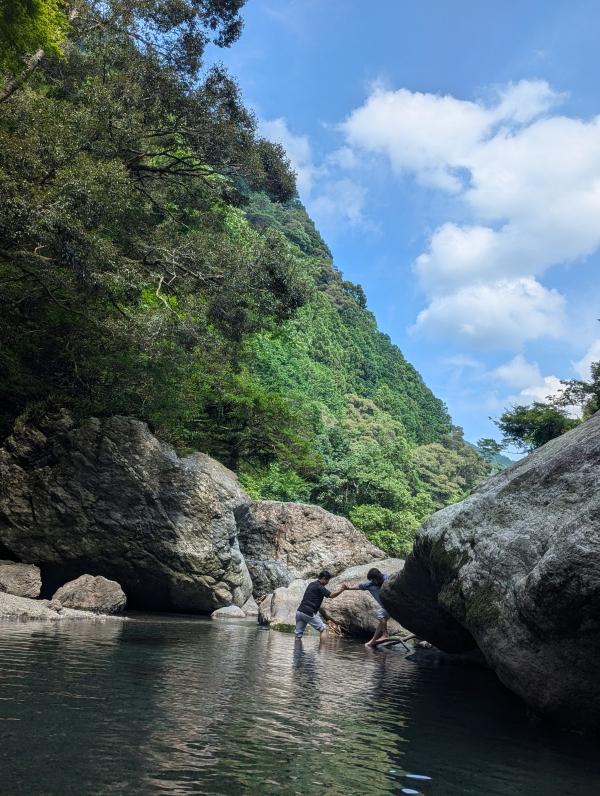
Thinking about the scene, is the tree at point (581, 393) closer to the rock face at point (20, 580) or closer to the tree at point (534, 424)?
the tree at point (534, 424)

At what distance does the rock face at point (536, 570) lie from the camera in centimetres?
735

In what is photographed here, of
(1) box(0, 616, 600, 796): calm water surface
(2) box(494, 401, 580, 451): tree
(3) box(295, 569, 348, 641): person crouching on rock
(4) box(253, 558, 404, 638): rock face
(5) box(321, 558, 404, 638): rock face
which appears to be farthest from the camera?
(2) box(494, 401, 580, 451): tree

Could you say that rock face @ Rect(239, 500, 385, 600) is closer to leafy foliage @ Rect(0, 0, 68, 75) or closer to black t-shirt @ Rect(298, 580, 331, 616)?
black t-shirt @ Rect(298, 580, 331, 616)

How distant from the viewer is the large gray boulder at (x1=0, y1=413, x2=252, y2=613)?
20.5 meters

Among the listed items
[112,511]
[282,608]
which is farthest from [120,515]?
[282,608]

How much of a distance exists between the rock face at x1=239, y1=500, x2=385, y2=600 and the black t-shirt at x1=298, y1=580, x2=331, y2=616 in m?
12.2

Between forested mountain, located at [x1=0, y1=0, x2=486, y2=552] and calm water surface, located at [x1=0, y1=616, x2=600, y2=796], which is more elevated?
forested mountain, located at [x1=0, y1=0, x2=486, y2=552]

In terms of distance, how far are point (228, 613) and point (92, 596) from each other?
213 inches

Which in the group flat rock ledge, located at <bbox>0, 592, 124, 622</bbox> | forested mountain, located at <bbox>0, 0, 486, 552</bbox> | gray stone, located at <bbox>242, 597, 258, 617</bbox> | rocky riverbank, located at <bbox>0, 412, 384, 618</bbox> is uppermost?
forested mountain, located at <bbox>0, 0, 486, 552</bbox>

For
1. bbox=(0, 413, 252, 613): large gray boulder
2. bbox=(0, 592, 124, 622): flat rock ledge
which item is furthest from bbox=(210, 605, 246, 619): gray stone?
bbox=(0, 592, 124, 622): flat rock ledge

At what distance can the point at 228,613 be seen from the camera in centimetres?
2203

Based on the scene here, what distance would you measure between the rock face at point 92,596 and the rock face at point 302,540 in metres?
11.1

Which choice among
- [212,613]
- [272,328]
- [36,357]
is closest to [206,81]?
[272,328]

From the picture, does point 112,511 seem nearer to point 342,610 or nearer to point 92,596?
point 92,596
